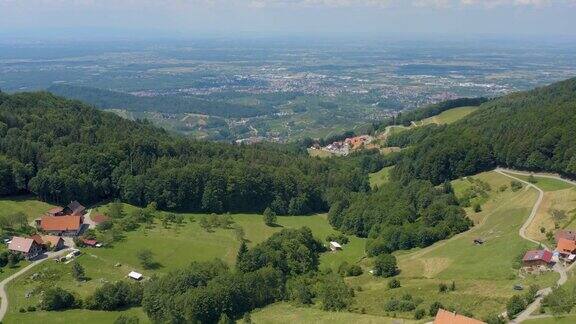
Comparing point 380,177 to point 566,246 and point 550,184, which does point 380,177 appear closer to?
point 550,184

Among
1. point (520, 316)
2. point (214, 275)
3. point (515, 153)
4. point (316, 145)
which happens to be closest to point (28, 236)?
point (214, 275)

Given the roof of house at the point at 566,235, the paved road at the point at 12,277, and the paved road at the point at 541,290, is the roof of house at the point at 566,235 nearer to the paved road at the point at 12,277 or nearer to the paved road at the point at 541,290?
the paved road at the point at 541,290

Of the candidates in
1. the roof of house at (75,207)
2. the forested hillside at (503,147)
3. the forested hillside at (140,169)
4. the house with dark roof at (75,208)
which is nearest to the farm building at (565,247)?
the forested hillside at (503,147)

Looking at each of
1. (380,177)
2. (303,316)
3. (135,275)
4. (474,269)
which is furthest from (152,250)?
(380,177)

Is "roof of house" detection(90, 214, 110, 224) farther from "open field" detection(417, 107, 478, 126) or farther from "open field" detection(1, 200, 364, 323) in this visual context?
"open field" detection(417, 107, 478, 126)

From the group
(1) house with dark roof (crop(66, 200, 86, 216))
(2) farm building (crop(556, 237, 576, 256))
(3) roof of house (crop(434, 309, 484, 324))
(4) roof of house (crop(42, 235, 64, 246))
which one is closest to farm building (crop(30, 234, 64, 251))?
(4) roof of house (crop(42, 235, 64, 246))

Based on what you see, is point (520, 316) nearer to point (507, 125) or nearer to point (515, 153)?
point (515, 153)

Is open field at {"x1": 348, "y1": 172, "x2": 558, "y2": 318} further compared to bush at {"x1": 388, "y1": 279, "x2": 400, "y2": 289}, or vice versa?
bush at {"x1": 388, "y1": 279, "x2": 400, "y2": 289}
